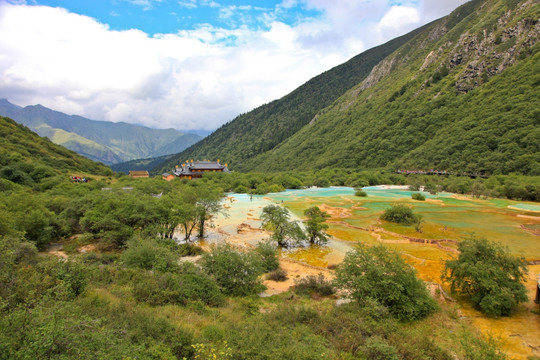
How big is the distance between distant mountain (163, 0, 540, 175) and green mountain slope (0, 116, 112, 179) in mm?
83407

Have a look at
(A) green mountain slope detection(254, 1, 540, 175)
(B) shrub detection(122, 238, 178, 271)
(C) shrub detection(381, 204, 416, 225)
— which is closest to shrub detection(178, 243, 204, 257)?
(B) shrub detection(122, 238, 178, 271)

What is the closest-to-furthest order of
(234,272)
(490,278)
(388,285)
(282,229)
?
1. (388,285)
2. (490,278)
3. (234,272)
4. (282,229)

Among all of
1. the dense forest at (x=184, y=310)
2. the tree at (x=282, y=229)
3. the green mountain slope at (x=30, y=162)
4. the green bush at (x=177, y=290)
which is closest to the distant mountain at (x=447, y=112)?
the tree at (x=282, y=229)

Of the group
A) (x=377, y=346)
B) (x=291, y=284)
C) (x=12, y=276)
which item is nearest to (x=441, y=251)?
(x=291, y=284)

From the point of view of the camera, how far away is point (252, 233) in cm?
3120

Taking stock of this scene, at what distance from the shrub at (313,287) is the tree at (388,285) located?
1.91 m

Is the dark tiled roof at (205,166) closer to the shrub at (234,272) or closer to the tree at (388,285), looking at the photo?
the shrub at (234,272)

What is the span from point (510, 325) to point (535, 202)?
54.1 m

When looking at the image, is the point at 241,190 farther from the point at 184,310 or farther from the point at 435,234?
the point at 184,310

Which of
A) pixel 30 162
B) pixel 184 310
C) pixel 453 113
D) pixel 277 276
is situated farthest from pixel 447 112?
pixel 30 162

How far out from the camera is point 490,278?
13703 millimetres

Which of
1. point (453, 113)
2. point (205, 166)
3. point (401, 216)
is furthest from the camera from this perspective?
point (453, 113)

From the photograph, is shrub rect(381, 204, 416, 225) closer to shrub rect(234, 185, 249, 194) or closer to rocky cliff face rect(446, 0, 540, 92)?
shrub rect(234, 185, 249, 194)

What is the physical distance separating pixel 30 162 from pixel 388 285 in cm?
6275
